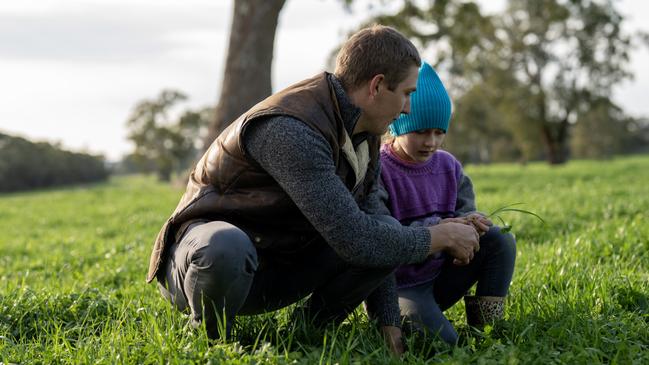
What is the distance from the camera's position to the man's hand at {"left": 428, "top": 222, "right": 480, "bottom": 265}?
9.57 ft

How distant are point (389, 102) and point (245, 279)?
1009 mm

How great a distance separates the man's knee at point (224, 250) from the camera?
8.75ft

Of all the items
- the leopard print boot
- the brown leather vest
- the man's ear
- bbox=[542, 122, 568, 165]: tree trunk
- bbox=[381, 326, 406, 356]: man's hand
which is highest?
the man's ear

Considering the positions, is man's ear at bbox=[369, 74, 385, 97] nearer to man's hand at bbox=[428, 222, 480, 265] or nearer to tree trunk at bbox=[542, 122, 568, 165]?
man's hand at bbox=[428, 222, 480, 265]

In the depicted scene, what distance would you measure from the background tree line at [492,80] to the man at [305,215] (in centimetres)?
978

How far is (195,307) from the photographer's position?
112 inches

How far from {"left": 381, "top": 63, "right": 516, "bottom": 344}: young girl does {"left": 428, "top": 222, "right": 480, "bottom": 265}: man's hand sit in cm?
27

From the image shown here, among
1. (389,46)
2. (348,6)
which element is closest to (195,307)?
(389,46)

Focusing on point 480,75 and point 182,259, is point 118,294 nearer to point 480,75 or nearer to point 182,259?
point 182,259

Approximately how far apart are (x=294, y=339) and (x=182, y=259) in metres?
0.69

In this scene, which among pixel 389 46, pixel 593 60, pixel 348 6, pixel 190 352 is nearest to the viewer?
pixel 190 352

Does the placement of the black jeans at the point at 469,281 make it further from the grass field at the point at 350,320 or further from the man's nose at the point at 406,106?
the man's nose at the point at 406,106

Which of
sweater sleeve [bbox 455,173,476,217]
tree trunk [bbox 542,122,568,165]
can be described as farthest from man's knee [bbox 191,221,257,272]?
tree trunk [bbox 542,122,568,165]

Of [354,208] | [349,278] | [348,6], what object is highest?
[348,6]
